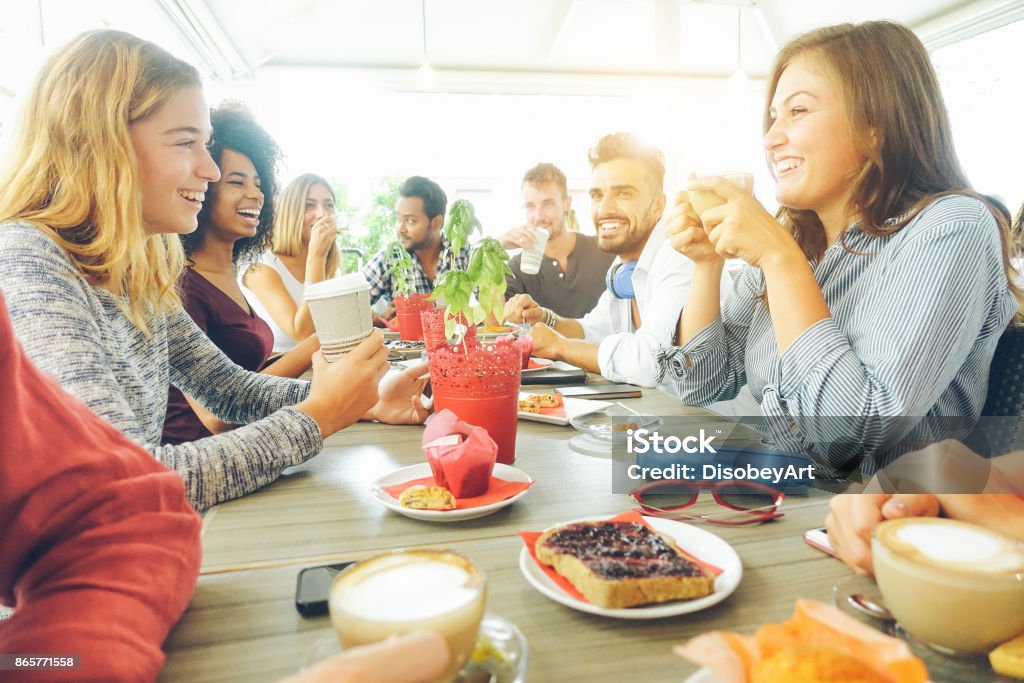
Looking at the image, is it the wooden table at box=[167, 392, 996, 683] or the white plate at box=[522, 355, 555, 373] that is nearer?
the wooden table at box=[167, 392, 996, 683]

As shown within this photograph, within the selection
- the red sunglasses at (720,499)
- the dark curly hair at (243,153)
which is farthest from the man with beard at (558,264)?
the red sunglasses at (720,499)

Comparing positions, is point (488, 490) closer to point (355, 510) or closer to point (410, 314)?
point (355, 510)

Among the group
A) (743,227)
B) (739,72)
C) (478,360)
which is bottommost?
(478,360)

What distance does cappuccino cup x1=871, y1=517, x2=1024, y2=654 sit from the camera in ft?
1.74

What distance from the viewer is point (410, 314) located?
2646 mm

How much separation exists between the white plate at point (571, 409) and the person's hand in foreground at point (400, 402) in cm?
25

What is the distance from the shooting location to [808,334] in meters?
1.21

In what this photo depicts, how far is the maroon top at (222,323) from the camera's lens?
2105mm

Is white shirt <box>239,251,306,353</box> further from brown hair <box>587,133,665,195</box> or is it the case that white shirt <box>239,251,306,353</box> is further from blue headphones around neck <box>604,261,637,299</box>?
brown hair <box>587,133,665,195</box>

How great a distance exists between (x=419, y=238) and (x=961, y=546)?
4.33 metres

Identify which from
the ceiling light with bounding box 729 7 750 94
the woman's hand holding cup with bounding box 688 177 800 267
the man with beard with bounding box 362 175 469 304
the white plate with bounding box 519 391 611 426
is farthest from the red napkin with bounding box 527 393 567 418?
the ceiling light with bounding box 729 7 750 94

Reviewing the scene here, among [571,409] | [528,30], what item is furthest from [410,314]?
[528,30]

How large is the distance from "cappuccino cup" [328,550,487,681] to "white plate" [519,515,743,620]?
16cm

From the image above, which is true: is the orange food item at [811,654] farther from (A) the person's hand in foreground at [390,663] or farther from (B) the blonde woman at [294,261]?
(B) the blonde woman at [294,261]
